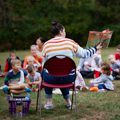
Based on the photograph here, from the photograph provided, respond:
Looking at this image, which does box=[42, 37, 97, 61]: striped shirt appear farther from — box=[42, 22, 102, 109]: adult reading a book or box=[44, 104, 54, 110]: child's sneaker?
box=[44, 104, 54, 110]: child's sneaker

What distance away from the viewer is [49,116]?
7.01m

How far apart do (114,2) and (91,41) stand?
25.9 meters

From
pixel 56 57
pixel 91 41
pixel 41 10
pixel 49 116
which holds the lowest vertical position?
pixel 49 116

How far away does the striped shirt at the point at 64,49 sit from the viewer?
23.8 feet

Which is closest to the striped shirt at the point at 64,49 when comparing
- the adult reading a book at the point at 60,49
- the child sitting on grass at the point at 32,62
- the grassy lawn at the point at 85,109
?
the adult reading a book at the point at 60,49

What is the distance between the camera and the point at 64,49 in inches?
285

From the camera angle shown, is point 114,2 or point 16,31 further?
point 114,2

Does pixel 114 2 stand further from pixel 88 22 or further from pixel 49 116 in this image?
pixel 49 116

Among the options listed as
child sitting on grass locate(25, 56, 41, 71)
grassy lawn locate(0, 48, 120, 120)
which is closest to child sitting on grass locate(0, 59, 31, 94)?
grassy lawn locate(0, 48, 120, 120)

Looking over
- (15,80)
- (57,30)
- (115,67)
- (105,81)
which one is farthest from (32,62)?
(57,30)

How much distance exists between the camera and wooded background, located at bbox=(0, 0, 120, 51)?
101 ft

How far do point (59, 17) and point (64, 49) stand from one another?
83.2 ft

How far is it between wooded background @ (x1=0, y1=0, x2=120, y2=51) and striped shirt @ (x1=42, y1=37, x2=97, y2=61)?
2276cm

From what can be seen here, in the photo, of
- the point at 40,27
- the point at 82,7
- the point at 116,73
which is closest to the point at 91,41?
the point at 116,73
